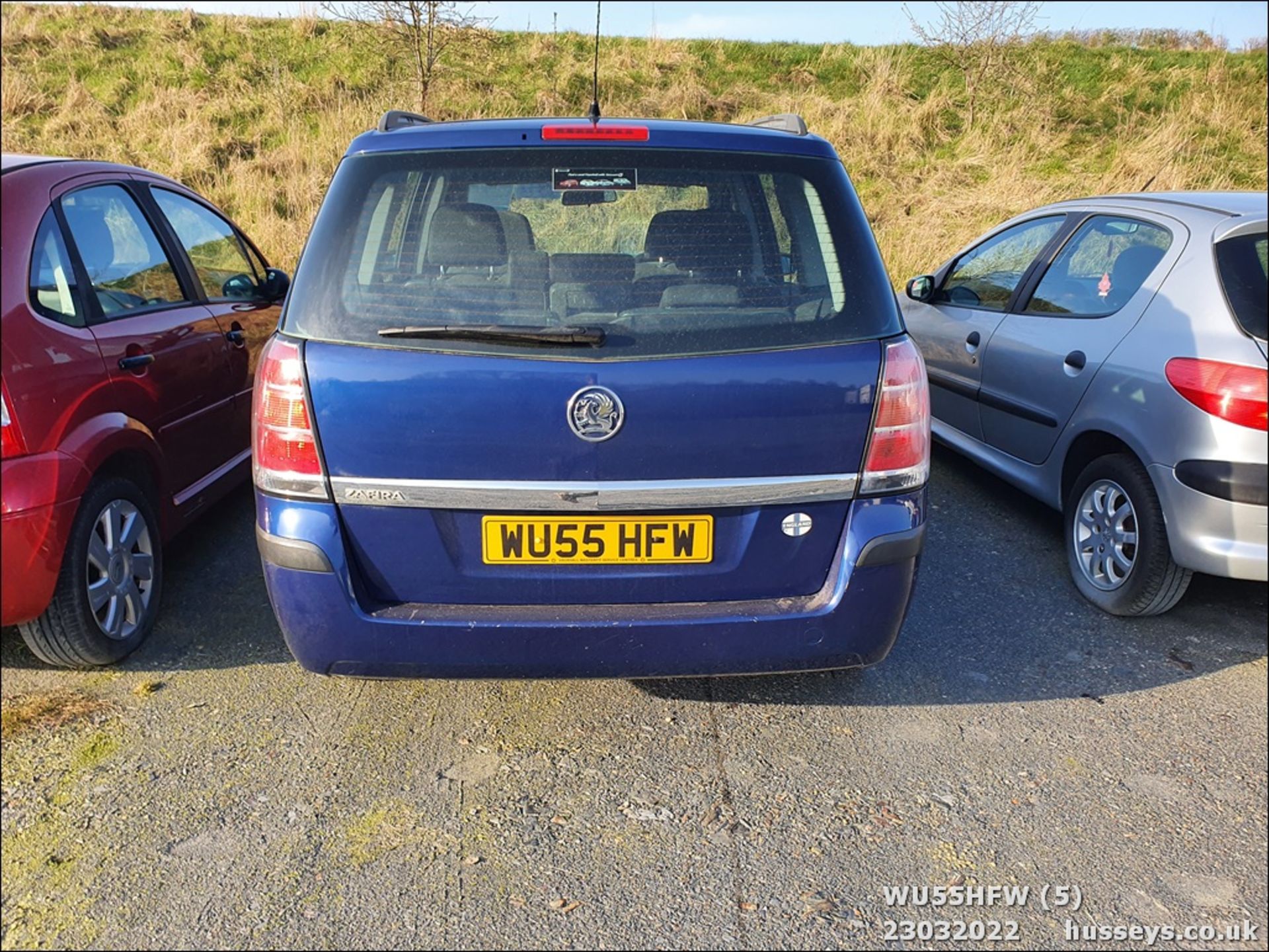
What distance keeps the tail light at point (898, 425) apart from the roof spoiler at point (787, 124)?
0.81 meters

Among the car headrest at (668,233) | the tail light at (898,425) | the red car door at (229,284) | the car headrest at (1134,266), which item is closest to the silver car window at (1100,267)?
the car headrest at (1134,266)

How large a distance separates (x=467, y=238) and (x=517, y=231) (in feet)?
0.50

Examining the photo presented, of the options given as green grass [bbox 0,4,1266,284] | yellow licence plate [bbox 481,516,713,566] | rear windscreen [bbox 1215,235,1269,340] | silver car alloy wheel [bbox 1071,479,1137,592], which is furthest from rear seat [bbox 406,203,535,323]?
green grass [bbox 0,4,1266,284]

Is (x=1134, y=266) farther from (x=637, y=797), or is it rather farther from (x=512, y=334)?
(x=637, y=797)

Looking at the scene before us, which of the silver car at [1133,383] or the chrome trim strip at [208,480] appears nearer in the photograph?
the silver car at [1133,383]

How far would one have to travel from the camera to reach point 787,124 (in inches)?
121

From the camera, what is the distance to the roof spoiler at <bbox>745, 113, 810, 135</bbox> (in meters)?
2.91

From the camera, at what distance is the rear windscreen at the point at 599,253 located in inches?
93.3

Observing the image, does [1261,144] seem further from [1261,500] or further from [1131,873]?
[1131,873]

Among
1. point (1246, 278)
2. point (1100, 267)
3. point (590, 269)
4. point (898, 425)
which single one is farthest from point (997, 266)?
point (590, 269)

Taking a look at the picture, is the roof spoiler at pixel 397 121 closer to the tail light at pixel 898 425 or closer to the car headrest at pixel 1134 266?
the tail light at pixel 898 425

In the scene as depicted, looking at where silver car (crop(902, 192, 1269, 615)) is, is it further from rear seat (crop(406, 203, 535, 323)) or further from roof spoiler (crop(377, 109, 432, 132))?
roof spoiler (crop(377, 109, 432, 132))

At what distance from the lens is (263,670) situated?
10.4 feet

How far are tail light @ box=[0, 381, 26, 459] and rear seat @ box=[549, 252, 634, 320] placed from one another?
1.65 meters
